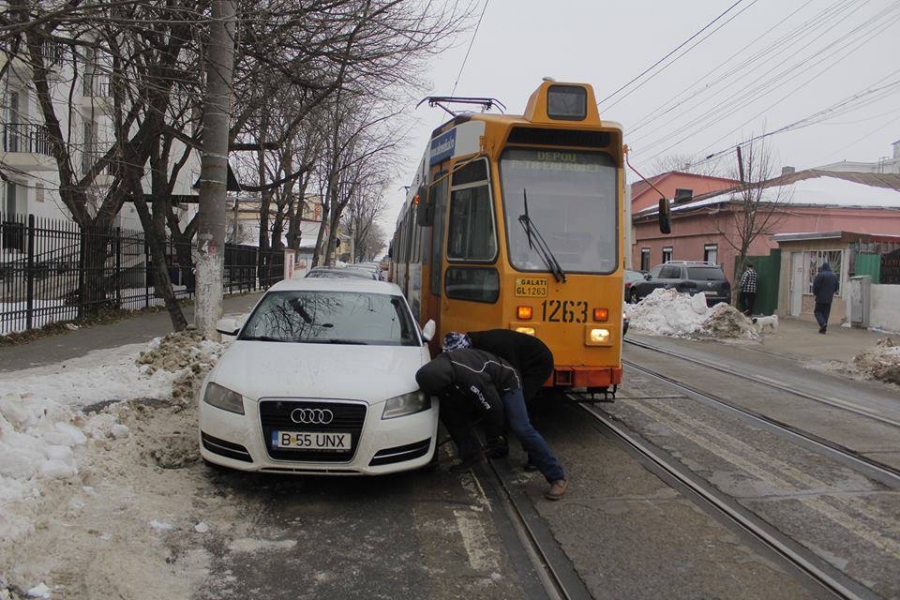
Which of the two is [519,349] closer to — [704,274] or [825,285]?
[825,285]

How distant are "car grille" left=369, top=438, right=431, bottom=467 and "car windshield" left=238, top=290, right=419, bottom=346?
1.24m

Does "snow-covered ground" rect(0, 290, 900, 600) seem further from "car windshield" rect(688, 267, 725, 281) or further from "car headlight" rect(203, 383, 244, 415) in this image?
"car windshield" rect(688, 267, 725, 281)

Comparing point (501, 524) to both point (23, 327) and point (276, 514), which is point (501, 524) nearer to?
point (276, 514)

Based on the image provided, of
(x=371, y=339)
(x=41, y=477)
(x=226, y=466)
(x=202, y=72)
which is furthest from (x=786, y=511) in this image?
(x=202, y=72)

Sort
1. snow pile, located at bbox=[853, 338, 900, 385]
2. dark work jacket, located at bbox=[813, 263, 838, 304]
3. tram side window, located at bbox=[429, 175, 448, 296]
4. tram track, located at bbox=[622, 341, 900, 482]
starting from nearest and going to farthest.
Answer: tram track, located at bbox=[622, 341, 900, 482]
tram side window, located at bbox=[429, 175, 448, 296]
snow pile, located at bbox=[853, 338, 900, 385]
dark work jacket, located at bbox=[813, 263, 838, 304]

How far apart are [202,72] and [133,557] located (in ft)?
25.2

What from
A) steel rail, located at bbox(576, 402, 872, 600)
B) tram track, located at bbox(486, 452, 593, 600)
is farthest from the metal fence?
steel rail, located at bbox(576, 402, 872, 600)

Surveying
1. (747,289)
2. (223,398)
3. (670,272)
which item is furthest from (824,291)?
(223,398)

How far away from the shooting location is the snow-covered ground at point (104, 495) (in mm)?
3695

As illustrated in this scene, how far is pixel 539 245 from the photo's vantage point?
6957mm

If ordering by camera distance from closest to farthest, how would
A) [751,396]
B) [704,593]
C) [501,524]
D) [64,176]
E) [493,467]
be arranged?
[704,593], [501,524], [493,467], [751,396], [64,176]

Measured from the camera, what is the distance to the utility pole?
9.66 m

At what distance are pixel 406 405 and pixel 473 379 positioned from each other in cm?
53

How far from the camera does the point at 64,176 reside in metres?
15.1
